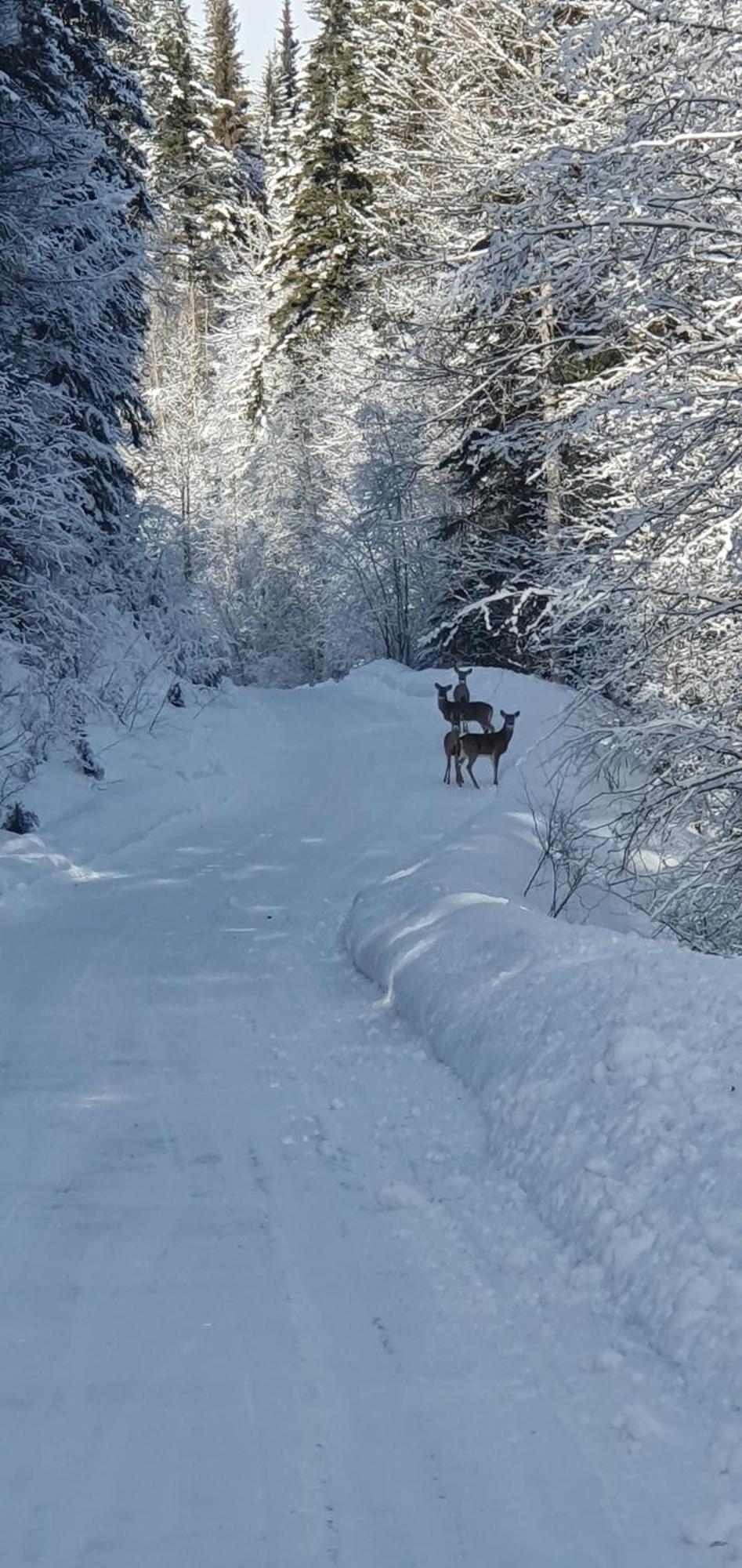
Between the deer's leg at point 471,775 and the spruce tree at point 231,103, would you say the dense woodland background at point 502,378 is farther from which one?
the spruce tree at point 231,103

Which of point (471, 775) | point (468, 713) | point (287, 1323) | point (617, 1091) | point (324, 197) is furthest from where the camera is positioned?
point (324, 197)

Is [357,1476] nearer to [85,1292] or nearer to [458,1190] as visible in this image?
[85,1292]

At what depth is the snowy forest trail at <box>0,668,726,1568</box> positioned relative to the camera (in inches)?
123

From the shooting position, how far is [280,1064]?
22.4ft

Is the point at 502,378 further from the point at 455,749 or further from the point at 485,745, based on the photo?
the point at 455,749

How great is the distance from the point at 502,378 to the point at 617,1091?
1096 cm

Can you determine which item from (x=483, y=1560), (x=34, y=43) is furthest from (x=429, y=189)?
(x=483, y=1560)

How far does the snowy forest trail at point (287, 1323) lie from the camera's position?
3137 mm

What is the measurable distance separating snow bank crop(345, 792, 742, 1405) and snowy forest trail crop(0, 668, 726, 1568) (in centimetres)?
15

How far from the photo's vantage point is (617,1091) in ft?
16.5

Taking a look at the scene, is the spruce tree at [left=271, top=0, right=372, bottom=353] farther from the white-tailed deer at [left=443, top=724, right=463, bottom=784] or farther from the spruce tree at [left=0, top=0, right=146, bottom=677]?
the white-tailed deer at [left=443, top=724, right=463, bottom=784]

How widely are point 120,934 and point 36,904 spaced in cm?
129

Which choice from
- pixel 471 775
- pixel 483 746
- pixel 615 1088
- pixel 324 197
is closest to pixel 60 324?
pixel 483 746

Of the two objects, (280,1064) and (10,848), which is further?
(10,848)
